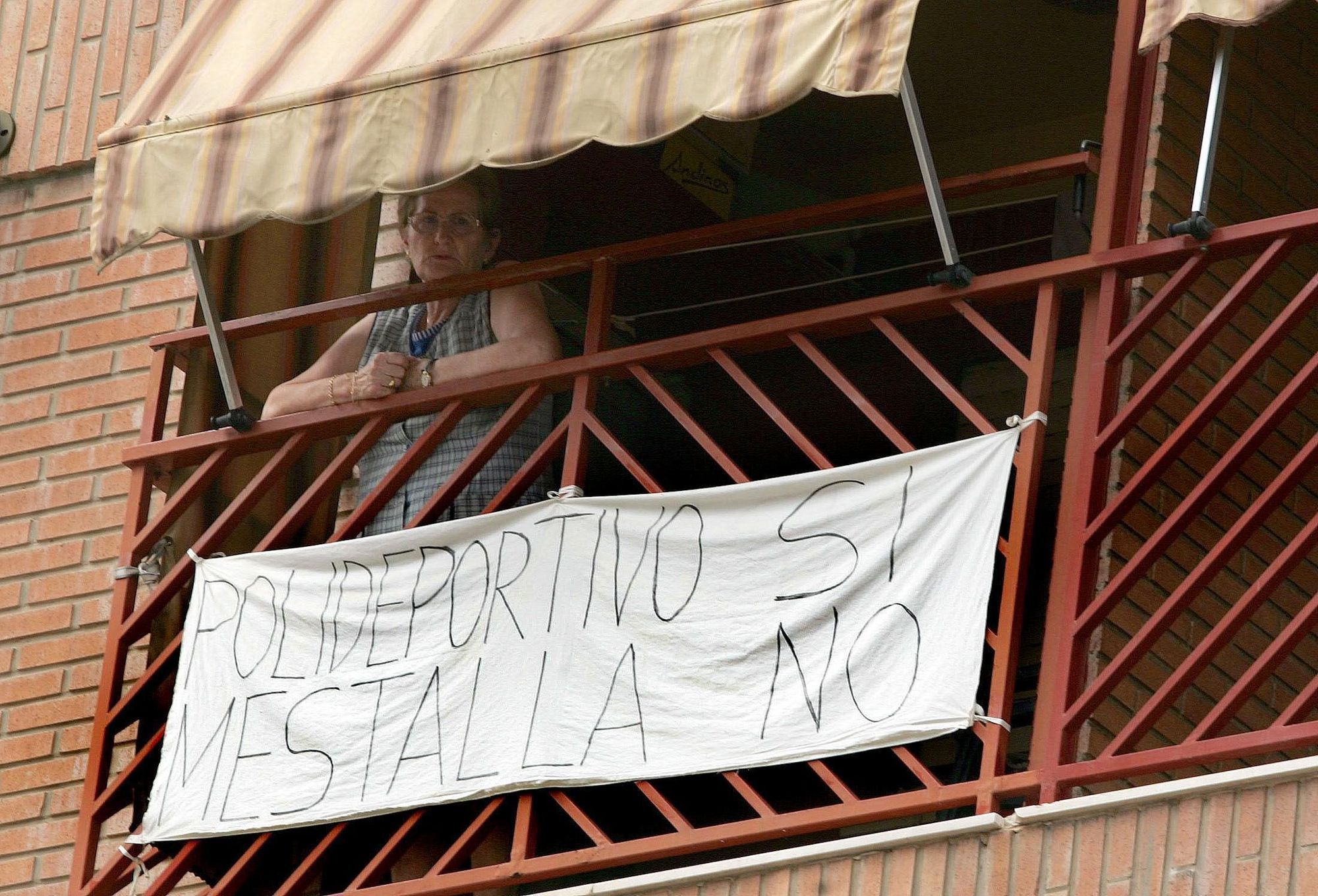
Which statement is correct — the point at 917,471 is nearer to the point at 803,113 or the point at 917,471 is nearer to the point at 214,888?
the point at 214,888

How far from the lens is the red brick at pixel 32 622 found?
24.5 feet

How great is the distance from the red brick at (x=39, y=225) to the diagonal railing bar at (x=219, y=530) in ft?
5.34

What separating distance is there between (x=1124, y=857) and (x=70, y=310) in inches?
168

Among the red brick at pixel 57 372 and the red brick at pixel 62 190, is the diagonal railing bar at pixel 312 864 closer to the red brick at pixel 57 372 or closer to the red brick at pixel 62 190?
the red brick at pixel 57 372

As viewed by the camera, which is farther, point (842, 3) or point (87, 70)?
point (87, 70)

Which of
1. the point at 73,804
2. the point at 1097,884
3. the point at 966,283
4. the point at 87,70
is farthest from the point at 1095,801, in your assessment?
the point at 87,70

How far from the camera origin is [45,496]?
25.2 ft

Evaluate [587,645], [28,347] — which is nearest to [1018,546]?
[587,645]

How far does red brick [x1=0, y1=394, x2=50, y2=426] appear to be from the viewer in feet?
25.7

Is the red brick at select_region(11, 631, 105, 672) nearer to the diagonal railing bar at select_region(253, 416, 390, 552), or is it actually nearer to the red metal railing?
the red metal railing

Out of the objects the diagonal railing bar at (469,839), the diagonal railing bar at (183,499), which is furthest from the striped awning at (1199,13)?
the diagonal railing bar at (183,499)

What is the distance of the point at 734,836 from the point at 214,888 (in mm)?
1586

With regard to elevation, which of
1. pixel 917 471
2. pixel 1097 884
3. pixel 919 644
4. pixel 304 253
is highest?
pixel 304 253

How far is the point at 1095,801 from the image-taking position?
516 cm
